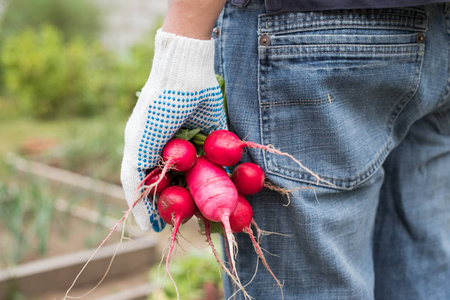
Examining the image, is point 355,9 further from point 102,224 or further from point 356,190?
point 102,224

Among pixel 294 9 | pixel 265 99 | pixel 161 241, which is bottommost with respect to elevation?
pixel 161 241

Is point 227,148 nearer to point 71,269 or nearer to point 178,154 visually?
point 178,154

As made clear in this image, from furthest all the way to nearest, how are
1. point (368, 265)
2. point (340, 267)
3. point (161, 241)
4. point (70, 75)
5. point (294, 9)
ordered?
point (70, 75)
point (161, 241)
point (368, 265)
point (340, 267)
point (294, 9)

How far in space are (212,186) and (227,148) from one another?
90mm

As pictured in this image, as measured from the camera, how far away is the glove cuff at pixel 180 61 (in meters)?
0.97

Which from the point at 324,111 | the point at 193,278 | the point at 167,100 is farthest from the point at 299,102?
the point at 193,278

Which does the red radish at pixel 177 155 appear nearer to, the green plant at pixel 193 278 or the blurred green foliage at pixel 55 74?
the green plant at pixel 193 278

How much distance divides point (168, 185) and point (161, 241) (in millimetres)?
2108

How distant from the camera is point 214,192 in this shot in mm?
999

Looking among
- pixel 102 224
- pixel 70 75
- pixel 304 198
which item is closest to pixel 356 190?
pixel 304 198

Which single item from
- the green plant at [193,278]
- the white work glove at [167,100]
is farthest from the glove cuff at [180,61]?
the green plant at [193,278]

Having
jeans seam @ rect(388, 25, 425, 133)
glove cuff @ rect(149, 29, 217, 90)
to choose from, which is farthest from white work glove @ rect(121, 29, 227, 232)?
jeans seam @ rect(388, 25, 425, 133)

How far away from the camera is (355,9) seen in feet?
3.33

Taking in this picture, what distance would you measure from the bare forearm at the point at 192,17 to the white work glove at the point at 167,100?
0.7 inches
